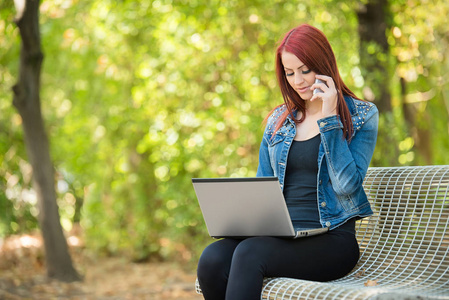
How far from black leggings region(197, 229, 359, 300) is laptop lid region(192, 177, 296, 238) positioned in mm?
58

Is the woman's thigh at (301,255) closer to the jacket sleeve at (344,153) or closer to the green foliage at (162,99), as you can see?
the jacket sleeve at (344,153)

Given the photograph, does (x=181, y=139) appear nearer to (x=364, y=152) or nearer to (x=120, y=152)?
(x=120, y=152)

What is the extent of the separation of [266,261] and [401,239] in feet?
2.40

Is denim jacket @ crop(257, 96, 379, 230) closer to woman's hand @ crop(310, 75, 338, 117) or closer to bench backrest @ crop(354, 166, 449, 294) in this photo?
woman's hand @ crop(310, 75, 338, 117)

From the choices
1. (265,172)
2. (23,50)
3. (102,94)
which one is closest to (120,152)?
(102,94)

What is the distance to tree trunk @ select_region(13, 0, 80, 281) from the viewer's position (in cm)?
590

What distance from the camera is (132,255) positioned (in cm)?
792

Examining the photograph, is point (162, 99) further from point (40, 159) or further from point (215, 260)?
point (215, 260)

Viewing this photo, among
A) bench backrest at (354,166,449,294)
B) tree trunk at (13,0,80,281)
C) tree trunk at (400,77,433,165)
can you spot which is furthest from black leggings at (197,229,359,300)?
tree trunk at (400,77,433,165)

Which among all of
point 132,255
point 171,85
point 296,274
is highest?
point 171,85

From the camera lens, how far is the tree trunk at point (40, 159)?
19.4 ft

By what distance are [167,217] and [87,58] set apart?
7.21ft

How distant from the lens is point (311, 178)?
267 centimetres

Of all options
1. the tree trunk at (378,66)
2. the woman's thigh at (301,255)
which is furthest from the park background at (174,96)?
the woman's thigh at (301,255)
